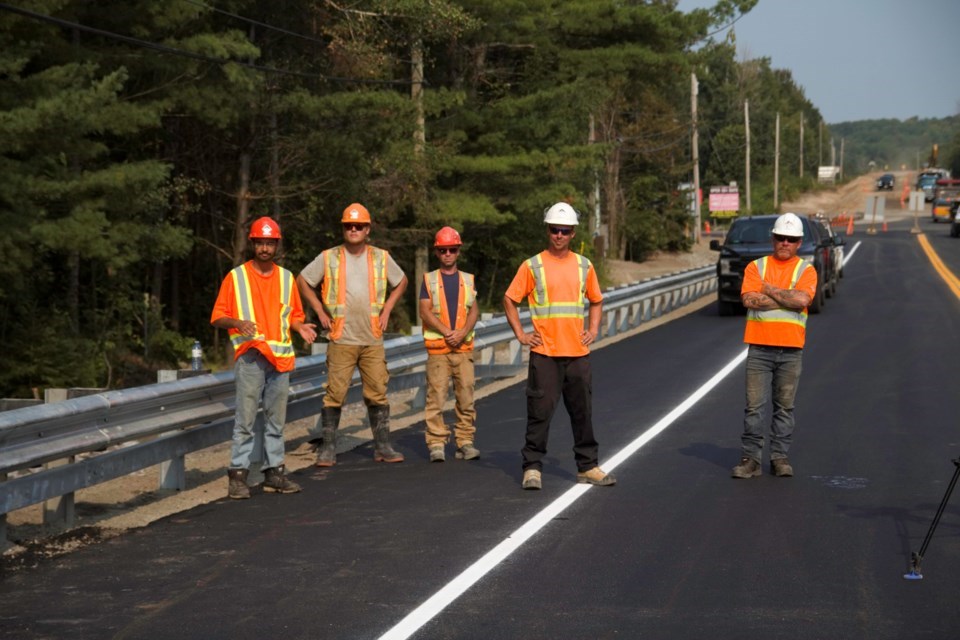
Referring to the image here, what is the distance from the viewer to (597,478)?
10141 millimetres

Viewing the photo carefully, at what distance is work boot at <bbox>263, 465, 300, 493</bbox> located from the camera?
10227 millimetres

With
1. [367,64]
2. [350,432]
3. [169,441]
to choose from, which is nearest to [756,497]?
[169,441]

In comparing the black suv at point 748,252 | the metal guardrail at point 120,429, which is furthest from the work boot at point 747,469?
the black suv at point 748,252

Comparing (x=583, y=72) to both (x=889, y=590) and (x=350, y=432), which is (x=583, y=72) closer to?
(x=350, y=432)

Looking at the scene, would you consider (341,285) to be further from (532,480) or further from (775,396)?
(775,396)

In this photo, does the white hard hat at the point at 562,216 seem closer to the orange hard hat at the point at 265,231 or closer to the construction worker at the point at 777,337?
the construction worker at the point at 777,337

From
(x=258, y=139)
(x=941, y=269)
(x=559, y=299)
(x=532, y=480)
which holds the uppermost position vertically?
(x=258, y=139)

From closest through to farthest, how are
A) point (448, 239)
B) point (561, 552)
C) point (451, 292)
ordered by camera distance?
point (561, 552), point (448, 239), point (451, 292)

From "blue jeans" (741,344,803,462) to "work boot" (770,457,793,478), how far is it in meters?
0.05

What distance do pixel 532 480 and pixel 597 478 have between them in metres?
0.50

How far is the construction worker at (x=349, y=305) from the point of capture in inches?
444

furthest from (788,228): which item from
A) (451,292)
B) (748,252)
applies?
(748,252)

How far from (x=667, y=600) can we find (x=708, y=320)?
68.9ft

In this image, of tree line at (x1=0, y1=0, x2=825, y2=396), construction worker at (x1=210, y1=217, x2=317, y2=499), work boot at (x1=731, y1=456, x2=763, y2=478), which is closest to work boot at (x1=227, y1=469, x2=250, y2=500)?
construction worker at (x1=210, y1=217, x2=317, y2=499)
